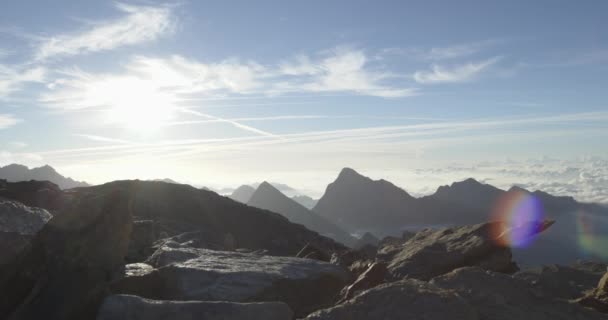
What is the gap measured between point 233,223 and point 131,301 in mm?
55431

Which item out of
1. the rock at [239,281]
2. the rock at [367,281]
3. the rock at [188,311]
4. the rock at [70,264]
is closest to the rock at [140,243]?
the rock at [239,281]

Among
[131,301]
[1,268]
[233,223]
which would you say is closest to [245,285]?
[131,301]

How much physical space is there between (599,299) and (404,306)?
289 inches

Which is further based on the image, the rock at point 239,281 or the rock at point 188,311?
the rock at point 239,281

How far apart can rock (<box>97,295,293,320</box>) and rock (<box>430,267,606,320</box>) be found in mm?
4150

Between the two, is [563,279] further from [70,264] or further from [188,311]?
[70,264]

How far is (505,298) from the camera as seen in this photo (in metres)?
10.1

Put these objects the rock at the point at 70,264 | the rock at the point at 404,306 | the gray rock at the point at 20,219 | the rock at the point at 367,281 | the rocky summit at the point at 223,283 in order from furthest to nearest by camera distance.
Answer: the gray rock at the point at 20,219, the rock at the point at 367,281, the rock at the point at 70,264, the rocky summit at the point at 223,283, the rock at the point at 404,306

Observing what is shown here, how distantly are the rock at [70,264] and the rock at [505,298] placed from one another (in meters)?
8.81

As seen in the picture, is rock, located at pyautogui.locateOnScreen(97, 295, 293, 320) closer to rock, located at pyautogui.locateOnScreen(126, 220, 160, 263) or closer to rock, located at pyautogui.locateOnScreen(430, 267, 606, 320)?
rock, located at pyautogui.locateOnScreen(430, 267, 606, 320)

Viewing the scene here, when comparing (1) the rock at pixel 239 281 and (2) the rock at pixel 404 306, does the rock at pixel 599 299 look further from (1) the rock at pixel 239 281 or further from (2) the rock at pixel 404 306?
(1) the rock at pixel 239 281

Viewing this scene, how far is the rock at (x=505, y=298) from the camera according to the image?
9586 millimetres

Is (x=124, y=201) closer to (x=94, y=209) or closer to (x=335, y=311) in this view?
(x=94, y=209)

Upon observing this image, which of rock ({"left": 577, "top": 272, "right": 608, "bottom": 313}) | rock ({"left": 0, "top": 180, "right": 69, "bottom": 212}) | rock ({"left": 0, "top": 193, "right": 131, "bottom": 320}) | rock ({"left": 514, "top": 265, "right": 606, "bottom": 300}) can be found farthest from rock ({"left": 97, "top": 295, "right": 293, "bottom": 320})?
rock ({"left": 0, "top": 180, "right": 69, "bottom": 212})
